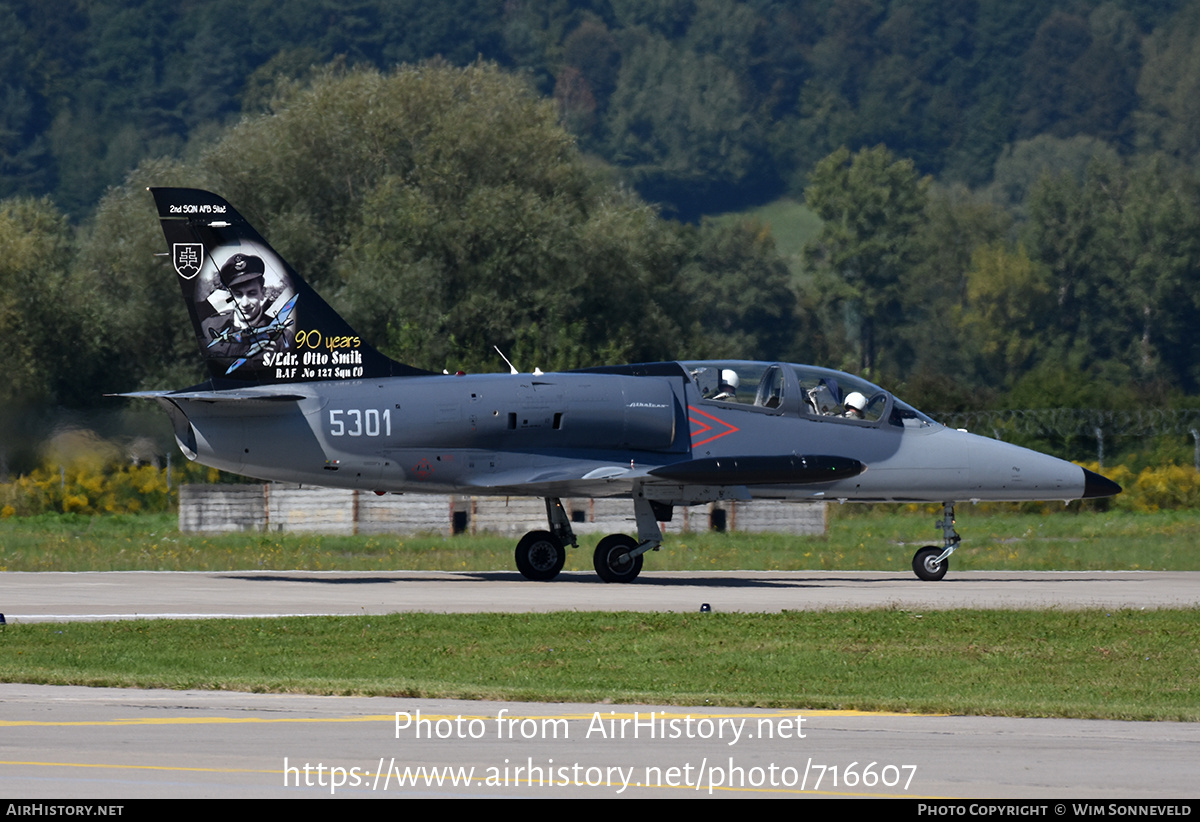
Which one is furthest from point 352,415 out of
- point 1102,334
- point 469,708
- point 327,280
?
point 1102,334

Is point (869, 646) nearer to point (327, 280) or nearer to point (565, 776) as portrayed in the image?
point (565, 776)

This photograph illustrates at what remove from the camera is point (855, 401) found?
24906 millimetres

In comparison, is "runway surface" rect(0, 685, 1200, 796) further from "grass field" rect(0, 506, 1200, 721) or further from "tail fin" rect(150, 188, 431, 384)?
"tail fin" rect(150, 188, 431, 384)

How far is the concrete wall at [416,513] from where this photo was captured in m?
34.1

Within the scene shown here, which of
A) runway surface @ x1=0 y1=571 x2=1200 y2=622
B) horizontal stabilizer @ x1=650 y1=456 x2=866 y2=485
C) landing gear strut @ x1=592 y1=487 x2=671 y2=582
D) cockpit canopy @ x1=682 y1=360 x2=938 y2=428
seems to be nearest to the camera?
runway surface @ x1=0 y1=571 x2=1200 y2=622

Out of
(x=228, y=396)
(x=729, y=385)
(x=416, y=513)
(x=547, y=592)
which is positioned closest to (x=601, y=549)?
(x=547, y=592)

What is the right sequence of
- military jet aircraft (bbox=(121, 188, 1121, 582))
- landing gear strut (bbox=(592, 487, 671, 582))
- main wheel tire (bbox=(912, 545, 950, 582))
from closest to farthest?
military jet aircraft (bbox=(121, 188, 1121, 582))
landing gear strut (bbox=(592, 487, 671, 582))
main wheel tire (bbox=(912, 545, 950, 582))

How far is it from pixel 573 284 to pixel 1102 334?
7895 cm

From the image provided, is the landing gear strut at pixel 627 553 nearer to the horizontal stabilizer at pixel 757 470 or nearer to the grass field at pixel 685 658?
the horizontal stabilizer at pixel 757 470

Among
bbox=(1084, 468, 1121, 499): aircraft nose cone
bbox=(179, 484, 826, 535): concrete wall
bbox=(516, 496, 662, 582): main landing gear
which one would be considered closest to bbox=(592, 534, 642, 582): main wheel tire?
bbox=(516, 496, 662, 582): main landing gear

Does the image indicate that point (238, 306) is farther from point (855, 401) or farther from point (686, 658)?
point (686, 658)

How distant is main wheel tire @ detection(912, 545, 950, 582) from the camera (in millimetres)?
24672

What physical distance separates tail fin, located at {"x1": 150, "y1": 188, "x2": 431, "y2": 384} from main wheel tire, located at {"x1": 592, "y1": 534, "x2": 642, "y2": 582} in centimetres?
418

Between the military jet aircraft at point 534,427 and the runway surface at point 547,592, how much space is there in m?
1.21
